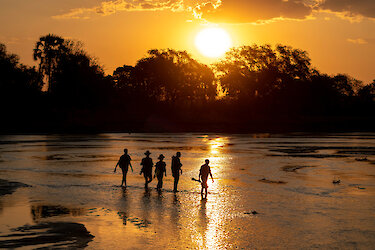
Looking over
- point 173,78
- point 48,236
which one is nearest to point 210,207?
point 48,236

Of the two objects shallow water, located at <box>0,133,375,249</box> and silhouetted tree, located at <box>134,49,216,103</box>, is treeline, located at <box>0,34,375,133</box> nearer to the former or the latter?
silhouetted tree, located at <box>134,49,216,103</box>

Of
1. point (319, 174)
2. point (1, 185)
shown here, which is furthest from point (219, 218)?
point (319, 174)

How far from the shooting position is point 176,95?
132000 mm

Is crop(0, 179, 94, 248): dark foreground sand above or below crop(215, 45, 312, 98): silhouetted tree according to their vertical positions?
below

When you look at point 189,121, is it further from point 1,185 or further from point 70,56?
point 1,185

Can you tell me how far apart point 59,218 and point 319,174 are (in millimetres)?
15662

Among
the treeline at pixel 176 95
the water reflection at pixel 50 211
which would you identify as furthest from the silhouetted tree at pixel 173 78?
the water reflection at pixel 50 211

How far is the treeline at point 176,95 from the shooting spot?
99.8 meters

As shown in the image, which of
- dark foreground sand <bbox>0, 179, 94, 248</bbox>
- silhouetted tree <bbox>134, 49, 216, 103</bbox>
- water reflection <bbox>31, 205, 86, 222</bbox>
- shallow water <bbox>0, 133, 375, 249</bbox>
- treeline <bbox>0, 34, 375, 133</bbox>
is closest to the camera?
dark foreground sand <bbox>0, 179, 94, 248</bbox>

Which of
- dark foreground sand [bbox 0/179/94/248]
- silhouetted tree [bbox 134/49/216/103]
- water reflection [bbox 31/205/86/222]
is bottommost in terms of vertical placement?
dark foreground sand [bbox 0/179/94/248]

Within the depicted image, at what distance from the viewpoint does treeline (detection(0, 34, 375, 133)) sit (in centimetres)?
9981

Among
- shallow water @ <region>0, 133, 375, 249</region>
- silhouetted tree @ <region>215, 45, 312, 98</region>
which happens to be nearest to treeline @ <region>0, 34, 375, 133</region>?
silhouetted tree @ <region>215, 45, 312, 98</region>

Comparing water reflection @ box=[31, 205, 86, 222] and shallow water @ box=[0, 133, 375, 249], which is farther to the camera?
water reflection @ box=[31, 205, 86, 222]

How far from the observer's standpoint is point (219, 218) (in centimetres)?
1477
